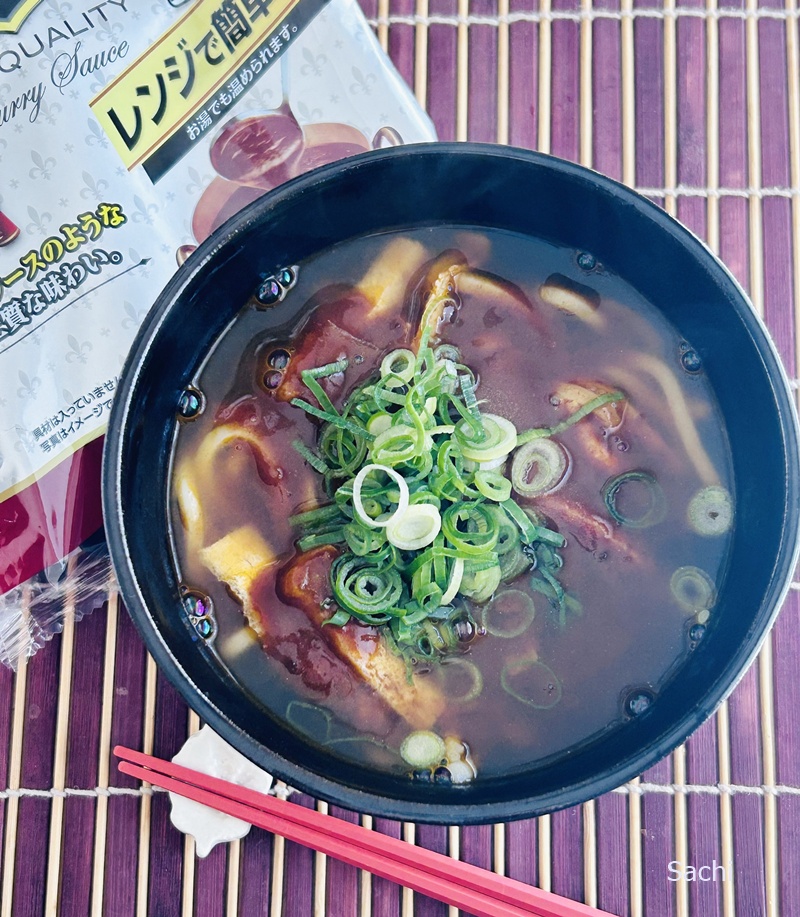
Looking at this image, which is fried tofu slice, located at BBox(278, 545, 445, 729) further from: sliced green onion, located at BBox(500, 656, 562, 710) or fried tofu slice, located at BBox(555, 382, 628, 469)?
fried tofu slice, located at BBox(555, 382, 628, 469)

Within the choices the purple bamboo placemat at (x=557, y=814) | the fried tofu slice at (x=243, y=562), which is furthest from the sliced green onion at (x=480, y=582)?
the purple bamboo placemat at (x=557, y=814)

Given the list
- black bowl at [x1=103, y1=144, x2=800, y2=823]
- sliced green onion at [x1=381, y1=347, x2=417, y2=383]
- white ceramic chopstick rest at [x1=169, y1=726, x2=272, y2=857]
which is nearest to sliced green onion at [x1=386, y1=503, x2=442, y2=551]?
sliced green onion at [x1=381, y1=347, x2=417, y2=383]

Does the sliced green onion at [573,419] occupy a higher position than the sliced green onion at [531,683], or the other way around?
the sliced green onion at [573,419]

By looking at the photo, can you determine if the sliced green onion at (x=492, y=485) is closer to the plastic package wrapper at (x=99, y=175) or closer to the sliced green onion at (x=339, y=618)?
the sliced green onion at (x=339, y=618)

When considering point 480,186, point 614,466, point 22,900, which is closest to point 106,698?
point 22,900

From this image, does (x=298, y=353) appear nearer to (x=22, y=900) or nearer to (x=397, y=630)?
(x=397, y=630)

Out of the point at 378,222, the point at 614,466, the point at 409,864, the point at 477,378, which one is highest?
the point at 378,222

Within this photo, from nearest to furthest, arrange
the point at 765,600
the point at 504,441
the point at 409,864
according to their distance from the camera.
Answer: the point at 765,600 < the point at 504,441 < the point at 409,864
